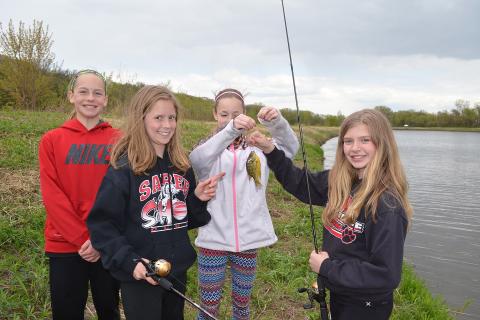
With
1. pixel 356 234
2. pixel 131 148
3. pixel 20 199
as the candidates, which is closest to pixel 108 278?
pixel 131 148

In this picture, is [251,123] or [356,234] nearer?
[356,234]

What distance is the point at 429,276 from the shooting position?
22.7 ft

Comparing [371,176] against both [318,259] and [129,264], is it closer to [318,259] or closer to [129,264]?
[318,259]

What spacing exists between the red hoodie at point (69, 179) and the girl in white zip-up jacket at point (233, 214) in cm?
72

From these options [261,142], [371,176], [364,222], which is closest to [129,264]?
[261,142]

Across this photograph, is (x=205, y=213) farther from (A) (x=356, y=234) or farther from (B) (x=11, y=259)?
(B) (x=11, y=259)

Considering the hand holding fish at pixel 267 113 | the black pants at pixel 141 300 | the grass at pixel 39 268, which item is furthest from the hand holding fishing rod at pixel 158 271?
the grass at pixel 39 268

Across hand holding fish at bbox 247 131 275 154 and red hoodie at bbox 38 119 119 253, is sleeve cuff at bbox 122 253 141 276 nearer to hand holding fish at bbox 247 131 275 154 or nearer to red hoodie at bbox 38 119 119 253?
red hoodie at bbox 38 119 119 253

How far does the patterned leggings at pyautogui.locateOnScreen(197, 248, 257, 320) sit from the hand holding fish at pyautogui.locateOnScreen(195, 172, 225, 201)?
1.75 feet

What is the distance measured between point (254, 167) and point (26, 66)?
1461cm

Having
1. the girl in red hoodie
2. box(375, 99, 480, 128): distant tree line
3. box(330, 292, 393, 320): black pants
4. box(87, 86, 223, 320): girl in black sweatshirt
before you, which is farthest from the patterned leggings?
box(375, 99, 480, 128): distant tree line

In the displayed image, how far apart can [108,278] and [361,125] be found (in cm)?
206

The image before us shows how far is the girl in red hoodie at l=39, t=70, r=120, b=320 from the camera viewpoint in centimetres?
262

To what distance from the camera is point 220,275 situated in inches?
119
